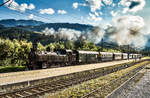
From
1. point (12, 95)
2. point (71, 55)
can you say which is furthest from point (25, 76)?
point (71, 55)

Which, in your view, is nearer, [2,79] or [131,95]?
[131,95]

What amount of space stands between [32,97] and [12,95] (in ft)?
5.56

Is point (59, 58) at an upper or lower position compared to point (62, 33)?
lower

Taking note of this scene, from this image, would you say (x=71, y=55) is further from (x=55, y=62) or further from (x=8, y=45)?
(x=8, y=45)

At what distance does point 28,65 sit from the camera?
2261 centimetres

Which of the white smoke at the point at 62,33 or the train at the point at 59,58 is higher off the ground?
the white smoke at the point at 62,33

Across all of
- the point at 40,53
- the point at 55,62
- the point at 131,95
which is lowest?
the point at 131,95

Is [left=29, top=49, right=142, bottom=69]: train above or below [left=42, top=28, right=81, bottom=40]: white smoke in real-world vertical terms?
below

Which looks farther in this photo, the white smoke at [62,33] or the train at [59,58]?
the white smoke at [62,33]

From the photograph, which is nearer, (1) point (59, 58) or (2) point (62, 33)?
(1) point (59, 58)

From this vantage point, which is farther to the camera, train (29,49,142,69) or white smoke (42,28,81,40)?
white smoke (42,28,81,40)

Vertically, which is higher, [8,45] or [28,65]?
[8,45]

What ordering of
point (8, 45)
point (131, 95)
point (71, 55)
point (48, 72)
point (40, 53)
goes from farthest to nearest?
point (8, 45), point (71, 55), point (40, 53), point (48, 72), point (131, 95)

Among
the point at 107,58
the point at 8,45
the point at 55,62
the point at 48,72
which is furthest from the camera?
the point at 107,58
